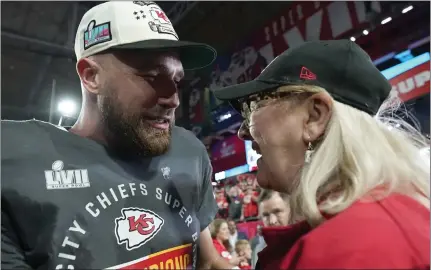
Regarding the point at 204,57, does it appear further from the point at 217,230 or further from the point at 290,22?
A: the point at 290,22

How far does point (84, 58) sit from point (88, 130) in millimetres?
179

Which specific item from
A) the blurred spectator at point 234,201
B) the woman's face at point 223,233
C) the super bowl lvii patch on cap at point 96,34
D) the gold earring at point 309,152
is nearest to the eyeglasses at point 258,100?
the gold earring at point 309,152

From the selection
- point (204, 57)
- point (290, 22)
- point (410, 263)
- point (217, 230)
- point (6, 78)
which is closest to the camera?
point (410, 263)

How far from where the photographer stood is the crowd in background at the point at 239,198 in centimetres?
578

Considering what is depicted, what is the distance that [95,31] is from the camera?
1095 mm

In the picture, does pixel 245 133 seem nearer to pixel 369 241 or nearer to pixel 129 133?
pixel 129 133

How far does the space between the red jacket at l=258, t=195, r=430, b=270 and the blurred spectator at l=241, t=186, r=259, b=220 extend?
4990 millimetres

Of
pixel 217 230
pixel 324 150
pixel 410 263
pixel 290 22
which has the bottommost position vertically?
pixel 217 230

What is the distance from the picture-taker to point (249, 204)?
19.1 feet

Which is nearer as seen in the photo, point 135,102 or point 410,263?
point 410,263

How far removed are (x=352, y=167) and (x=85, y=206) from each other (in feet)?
1.88

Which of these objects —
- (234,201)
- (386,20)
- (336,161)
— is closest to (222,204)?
(234,201)

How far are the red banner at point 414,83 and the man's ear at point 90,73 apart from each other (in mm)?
3448

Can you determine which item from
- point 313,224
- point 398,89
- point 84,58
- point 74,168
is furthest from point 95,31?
point 398,89
